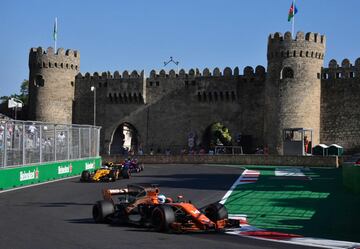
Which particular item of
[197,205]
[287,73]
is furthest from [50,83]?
[197,205]

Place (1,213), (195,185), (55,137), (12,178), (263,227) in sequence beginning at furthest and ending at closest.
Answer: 1. (55,137)
2. (195,185)
3. (12,178)
4. (1,213)
5. (263,227)

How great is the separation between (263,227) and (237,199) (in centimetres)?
538

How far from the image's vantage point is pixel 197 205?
15.6 meters

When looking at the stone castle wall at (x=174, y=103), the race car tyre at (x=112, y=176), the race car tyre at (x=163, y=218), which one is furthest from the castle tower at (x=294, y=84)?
the race car tyre at (x=163, y=218)

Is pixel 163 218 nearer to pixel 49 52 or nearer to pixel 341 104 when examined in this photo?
pixel 341 104

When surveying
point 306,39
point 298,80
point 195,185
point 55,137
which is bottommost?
point 195,185

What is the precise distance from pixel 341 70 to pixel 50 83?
2476 centimetres

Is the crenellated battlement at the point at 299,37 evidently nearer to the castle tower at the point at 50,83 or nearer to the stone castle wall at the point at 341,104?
the stone castle wall at the point at 341,104

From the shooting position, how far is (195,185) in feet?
73.6

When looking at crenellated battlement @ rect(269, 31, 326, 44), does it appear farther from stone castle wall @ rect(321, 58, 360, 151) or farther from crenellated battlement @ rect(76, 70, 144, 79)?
crenellated battlement @ rect(76, 70, 144, 79)

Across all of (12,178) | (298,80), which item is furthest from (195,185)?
(298,80)

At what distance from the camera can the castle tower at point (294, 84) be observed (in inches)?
1745

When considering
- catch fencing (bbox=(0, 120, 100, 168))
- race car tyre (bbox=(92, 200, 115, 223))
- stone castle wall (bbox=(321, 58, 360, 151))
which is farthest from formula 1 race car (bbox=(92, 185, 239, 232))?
stone castle wall (bbox=(321, 58, 360, 151))

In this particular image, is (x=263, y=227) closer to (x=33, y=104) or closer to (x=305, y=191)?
(x=305, y=191)
